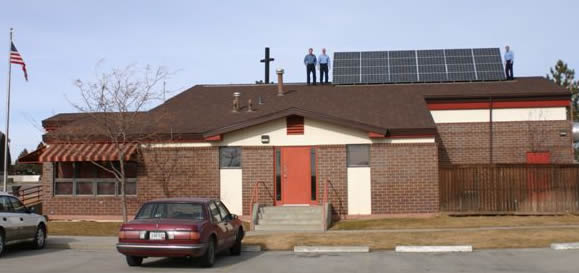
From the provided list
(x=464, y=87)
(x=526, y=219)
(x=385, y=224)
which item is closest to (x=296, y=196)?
(x=385, y=224)

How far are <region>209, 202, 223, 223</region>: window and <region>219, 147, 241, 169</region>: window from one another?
8537mm

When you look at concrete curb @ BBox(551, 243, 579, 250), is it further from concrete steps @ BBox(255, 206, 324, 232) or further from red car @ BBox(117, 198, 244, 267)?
red car @ BBox(117, 198, 244, 267)

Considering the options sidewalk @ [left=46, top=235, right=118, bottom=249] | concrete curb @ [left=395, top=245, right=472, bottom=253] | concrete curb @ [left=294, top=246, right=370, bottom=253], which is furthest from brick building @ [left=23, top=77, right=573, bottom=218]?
concrete curb @ [left=294, top=246, right=370, bottom=253]

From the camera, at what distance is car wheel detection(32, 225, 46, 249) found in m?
15.8

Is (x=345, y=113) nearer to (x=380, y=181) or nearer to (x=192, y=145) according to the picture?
(x=380, y=181)

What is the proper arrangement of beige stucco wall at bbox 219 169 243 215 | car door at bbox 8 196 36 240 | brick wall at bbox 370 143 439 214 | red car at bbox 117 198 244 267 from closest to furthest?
red car at bbox 117 198 244 267 < car door at bbox 8 196 36 240 < brick wall at bbox 370 143 439 214 < beige stucco wall at bbox 219 169 243 215

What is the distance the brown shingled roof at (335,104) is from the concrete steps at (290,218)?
9.86ft

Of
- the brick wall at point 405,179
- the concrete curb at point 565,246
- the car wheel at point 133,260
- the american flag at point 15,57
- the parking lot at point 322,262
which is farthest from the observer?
the american flag at point 15,57

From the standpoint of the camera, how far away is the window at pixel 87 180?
23.1 m

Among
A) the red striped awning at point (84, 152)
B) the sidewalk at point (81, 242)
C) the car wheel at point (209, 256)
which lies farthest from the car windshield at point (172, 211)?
the red striped awning at point (84, 152)

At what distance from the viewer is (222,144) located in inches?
885

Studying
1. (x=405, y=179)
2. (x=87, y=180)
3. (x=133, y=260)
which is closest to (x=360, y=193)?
(x=405, y=179)

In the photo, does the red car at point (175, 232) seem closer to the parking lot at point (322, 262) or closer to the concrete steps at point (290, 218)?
the parking lot at point (322, 262)

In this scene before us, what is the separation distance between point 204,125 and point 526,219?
11.2 m
